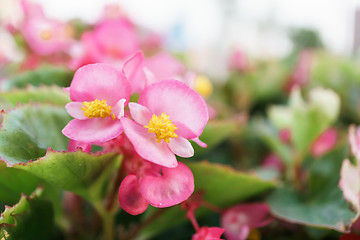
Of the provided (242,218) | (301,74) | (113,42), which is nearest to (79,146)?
(242,218)

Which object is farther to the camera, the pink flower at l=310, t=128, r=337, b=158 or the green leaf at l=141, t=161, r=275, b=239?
the pink flower at l=310, t=128, r=337, b=158

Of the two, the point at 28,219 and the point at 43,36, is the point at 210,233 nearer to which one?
the point at 28,219

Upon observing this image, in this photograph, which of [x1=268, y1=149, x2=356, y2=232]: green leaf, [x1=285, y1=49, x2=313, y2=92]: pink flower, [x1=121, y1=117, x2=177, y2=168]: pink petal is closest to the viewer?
[x1=121, y1=117, x2=177, y2=168]: pink petal

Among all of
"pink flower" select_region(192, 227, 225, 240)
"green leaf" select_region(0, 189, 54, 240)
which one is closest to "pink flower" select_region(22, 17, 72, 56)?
"green leaf" select_region(0, 189, 54, 240)

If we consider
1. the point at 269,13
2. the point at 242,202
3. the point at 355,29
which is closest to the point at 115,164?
the point at 242,202

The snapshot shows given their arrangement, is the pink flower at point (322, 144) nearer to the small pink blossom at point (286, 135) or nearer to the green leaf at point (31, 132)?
the small pink blossom at point (286, 135)

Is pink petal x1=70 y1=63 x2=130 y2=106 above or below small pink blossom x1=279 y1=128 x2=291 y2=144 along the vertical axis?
above

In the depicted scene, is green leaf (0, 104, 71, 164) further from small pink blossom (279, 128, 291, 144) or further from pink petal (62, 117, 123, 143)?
small pink blossom (279, 128, 291, 144)
